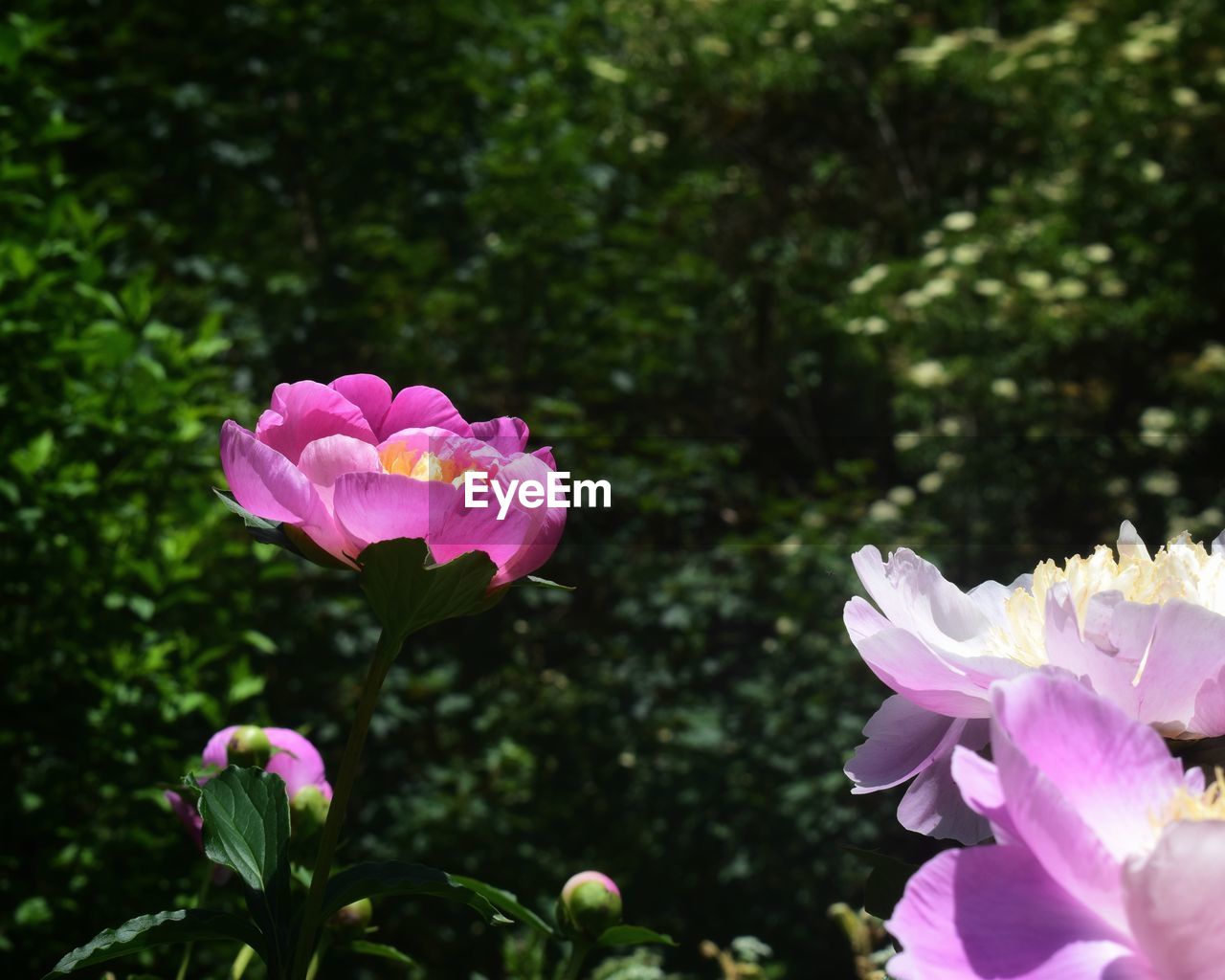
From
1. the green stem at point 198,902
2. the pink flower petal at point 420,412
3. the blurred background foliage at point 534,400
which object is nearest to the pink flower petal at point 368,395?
the pink flower petal at point 420,412

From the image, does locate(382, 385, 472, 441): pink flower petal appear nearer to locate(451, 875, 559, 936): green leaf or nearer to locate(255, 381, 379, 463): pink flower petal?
locate(255, 381, 379, 463): pink flower petal

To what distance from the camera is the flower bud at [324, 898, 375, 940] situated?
0.59 m

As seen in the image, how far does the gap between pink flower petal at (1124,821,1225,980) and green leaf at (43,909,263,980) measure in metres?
0.30

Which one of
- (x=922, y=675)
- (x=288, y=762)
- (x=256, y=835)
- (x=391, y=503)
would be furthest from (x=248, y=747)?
A: (x=922, y=675)

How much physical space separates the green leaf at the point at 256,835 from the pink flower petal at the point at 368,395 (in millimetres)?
151

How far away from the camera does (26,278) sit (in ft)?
4.51

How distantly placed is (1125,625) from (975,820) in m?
0.09

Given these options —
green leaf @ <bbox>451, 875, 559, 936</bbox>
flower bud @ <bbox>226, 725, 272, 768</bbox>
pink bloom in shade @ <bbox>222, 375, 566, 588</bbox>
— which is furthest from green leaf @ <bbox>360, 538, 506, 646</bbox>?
flower bud @ <bbox>226, 725, 272, 768</bbox>

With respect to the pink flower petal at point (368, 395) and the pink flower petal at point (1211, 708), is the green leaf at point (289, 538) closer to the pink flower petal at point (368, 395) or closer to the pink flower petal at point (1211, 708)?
the pink flower petal at point (368, 395)

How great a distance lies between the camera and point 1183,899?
0.25 metres

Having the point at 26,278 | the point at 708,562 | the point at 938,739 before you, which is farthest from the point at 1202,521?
the point at 938,739

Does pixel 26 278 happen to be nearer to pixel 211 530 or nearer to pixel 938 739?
pixel 211 530

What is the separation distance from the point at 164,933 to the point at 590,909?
205mm

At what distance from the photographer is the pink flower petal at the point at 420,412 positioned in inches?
19.4
